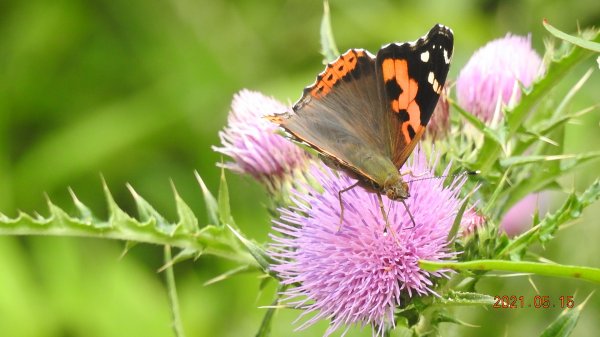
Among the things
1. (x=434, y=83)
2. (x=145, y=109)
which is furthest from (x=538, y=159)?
(x=145, y=109)

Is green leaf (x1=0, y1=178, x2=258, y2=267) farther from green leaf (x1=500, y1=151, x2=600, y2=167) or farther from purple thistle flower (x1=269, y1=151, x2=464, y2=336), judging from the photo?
green leaf (x1=500, y1=151, x2=600, y2=167)

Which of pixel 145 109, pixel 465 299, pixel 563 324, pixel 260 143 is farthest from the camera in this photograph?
pixel 145 109

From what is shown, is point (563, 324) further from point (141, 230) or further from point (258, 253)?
Result: point (141, 230)

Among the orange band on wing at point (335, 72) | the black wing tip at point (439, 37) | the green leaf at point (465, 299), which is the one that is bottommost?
the green leaf at point (465, 299)

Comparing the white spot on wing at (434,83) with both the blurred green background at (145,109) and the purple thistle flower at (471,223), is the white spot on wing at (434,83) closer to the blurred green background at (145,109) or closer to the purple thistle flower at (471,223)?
the purple thistle flower at (471,223)

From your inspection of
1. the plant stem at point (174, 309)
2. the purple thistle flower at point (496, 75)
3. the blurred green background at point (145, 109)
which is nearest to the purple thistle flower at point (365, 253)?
the plant stem at point (174, 309)

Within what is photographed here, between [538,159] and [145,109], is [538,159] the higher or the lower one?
the lower one

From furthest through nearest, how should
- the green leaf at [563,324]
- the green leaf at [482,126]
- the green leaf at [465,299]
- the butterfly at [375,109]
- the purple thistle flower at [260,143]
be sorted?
the purple thistle flower at [260,143] < the green leaf at [482,126] < the butterfly at [375,109] < the green leaf at [563,324] < the green leaf at [465,299]
